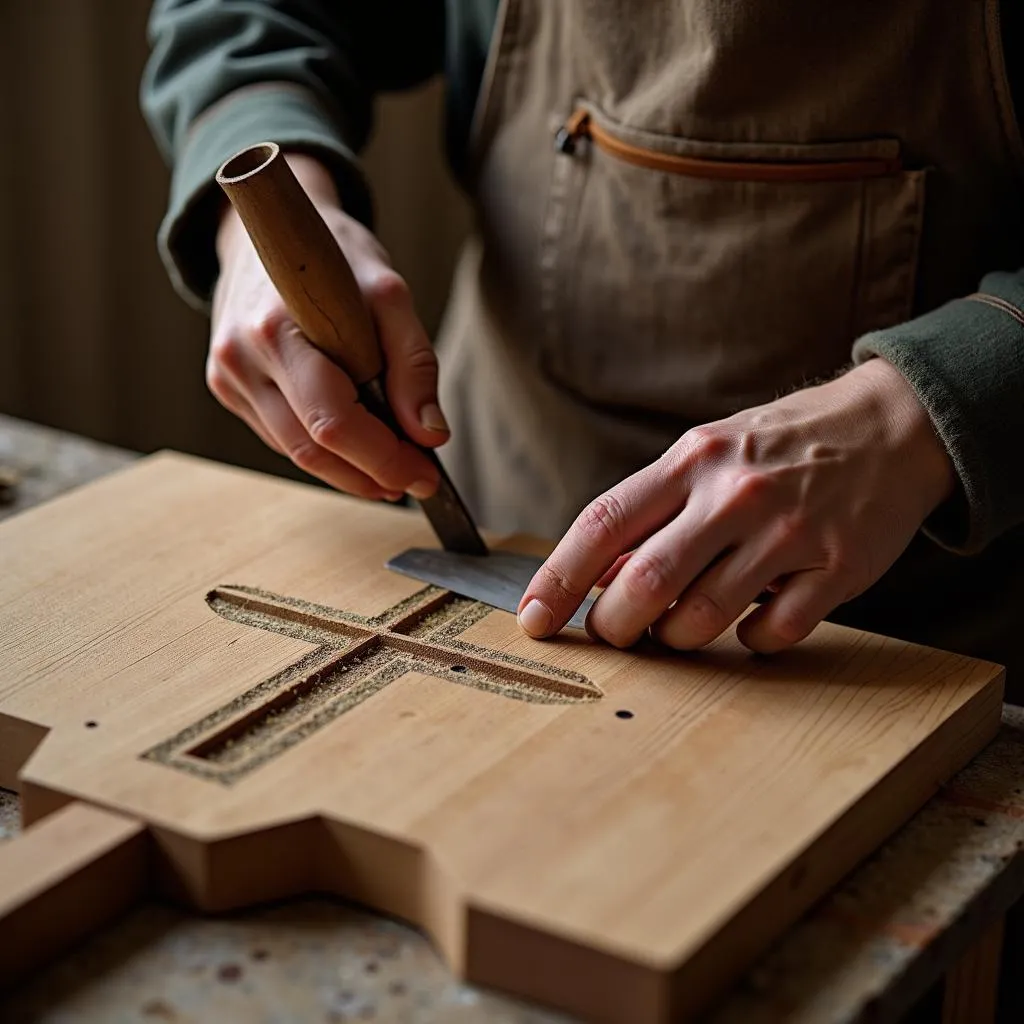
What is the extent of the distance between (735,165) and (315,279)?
385 mm

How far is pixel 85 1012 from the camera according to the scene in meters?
0.74

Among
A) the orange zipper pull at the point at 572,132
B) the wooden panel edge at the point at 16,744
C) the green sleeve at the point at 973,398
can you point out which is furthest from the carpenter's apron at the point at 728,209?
the wooden panel edge at the point at 16,744

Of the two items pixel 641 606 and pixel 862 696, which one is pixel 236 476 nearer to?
pixel 641 606

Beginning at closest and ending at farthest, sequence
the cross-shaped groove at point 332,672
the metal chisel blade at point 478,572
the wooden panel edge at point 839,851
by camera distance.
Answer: the wooden panel edge at point 839,851
the cross-shaped groove at point 332,672
the metal chisel blade at point 478,572

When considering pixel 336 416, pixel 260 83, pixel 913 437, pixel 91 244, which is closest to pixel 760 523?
A: pixel 913 437

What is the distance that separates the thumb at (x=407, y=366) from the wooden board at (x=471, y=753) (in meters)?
0.12

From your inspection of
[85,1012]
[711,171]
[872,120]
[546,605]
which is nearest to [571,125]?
[711,171]

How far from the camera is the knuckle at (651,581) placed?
99 cm

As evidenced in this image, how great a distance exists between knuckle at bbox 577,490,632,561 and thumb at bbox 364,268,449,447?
19cm

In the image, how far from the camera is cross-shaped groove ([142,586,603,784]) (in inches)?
35.3

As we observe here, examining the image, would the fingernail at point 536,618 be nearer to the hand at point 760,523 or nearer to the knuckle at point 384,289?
the hand at point 760,523

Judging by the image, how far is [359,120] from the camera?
1581 mm

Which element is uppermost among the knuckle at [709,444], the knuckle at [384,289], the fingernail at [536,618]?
the knuckle at [384,289]

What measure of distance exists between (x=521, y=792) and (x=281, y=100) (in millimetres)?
813
